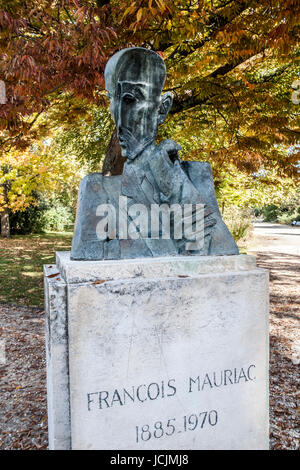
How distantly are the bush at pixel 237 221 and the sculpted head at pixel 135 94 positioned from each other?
596 inches

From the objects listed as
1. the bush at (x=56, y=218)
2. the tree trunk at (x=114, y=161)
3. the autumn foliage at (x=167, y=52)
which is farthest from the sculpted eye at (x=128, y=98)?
the bush at (x=56, y=218)

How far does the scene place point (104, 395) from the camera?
2234mm

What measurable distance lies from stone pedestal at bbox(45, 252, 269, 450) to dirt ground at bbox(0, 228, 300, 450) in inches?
51.5

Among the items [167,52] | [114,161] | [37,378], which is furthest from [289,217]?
[37,378]

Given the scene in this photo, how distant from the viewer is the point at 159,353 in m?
2.34

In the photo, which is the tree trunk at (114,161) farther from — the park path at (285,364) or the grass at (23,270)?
the park path at (285,364)

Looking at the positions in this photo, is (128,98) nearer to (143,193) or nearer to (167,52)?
(143,193)

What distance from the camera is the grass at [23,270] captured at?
8.52 m

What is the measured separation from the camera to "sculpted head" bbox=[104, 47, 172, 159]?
→ 2.77 metres

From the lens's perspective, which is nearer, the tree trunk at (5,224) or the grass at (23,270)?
the grass at (23,270)

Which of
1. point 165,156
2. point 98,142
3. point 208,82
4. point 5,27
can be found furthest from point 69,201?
point 165,156

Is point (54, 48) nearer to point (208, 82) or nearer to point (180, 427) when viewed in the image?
point (208, 82)

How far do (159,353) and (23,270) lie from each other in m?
9.81

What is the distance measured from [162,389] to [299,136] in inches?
277
